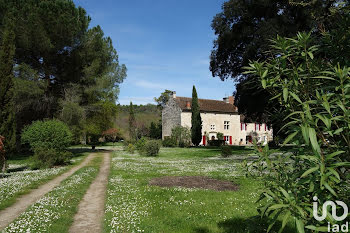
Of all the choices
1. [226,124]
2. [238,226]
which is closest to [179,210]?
[238,226]

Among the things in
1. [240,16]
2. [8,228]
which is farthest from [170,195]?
[240,16]

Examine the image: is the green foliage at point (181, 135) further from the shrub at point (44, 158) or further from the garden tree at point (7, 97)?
the garden tree at point (7, 97)

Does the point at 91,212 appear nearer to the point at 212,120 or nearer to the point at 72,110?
the point at 72,110

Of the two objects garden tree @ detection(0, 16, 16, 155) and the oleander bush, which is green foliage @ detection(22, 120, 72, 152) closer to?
the oleander bush

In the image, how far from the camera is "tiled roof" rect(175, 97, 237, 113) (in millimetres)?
57019

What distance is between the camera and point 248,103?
83.9 ft

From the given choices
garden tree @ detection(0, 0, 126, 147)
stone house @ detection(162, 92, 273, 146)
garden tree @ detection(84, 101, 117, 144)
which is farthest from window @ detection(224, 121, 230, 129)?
garden tree @ detection(0, 0, 126, 147)

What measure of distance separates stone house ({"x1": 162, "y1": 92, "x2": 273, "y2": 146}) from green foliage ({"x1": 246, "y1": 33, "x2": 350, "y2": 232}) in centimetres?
5166

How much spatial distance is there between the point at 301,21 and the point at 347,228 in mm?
22627

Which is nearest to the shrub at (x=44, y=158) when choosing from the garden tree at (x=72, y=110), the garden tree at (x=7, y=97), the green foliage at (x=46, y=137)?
the green foliage at (x=46, y=137)

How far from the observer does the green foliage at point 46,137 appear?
19.5 metres

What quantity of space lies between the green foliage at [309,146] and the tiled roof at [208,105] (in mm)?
52731

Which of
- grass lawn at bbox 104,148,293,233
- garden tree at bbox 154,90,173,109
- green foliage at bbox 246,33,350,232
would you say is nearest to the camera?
green foliage at bbox 246,33,350,232

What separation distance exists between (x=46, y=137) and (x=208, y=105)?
4387 cm
